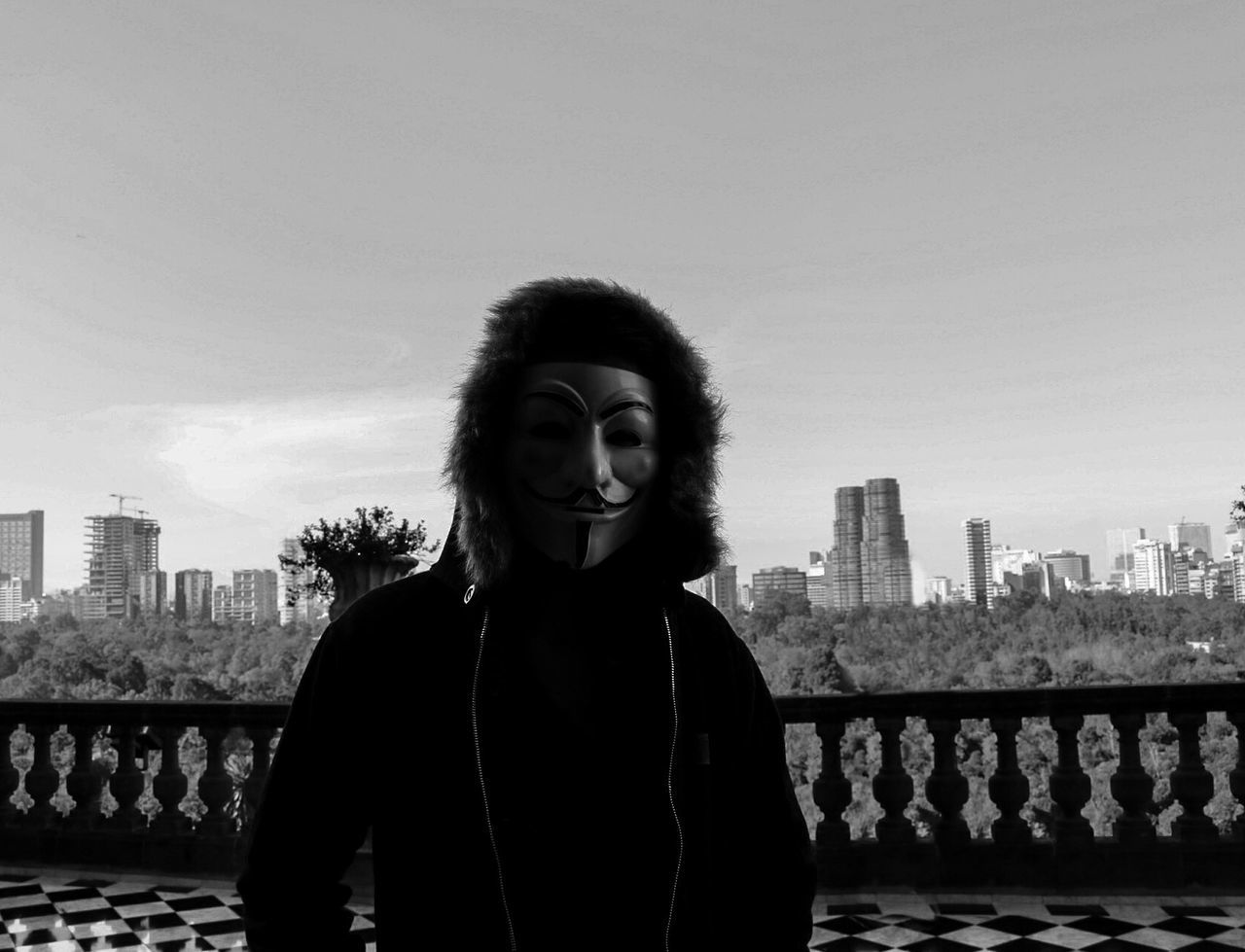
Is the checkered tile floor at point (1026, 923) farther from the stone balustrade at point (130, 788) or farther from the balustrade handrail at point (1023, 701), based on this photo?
the stone balustrade at point (130, 788)

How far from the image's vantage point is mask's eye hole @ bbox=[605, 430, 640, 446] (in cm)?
127

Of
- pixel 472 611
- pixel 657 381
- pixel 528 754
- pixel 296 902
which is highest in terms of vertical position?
pixel 657 381

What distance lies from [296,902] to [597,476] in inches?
23.0

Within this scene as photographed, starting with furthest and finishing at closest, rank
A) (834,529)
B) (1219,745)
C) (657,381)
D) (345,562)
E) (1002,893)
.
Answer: (834,529) < (1219,745) < (345,562) < (1002,893) < (657,381)

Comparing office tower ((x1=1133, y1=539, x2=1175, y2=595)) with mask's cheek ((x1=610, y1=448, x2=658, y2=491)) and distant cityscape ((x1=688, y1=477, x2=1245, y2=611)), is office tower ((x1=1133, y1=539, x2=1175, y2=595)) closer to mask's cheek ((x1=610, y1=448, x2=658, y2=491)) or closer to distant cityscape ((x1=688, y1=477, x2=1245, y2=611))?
distant cityscape ((x1=688, y1=477, x2=1245, y2=611))

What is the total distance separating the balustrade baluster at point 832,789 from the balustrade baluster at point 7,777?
335 centimetres

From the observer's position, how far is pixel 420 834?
1.14 meters

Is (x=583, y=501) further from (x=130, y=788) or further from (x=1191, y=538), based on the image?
(x=1191, y=538)

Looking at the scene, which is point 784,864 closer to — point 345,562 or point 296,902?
point 296,902

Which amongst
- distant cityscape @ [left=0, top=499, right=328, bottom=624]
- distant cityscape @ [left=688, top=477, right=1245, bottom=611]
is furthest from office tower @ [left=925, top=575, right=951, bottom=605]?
distant cityscape @ [left=0, top=499, right=328, bottom=624]

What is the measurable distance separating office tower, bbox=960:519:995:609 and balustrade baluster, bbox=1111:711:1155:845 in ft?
62.5

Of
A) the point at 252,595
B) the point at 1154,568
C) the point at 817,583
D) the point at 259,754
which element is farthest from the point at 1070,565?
the point at 259,754

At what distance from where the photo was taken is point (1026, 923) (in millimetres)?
3473

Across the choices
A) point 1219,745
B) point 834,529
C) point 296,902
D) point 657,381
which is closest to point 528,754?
point 296,902
